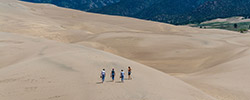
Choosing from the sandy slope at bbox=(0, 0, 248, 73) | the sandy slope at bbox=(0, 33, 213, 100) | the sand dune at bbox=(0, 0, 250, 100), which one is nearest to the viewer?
the sandy slope at bbox=(0, 33, 213, 100)

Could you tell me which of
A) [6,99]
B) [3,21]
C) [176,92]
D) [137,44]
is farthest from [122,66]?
[3,21]

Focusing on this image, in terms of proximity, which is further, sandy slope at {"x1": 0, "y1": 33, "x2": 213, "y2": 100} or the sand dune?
the sand dune

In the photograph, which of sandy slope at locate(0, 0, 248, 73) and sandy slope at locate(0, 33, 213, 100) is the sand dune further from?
sandy slope at locate(0, 0, 248, 73)

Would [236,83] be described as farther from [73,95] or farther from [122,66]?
[73,95]

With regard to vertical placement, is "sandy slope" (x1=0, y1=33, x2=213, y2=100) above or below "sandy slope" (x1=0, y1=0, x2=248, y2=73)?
above

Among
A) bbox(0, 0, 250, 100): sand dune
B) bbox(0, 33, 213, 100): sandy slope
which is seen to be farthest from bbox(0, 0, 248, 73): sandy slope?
bbox(0, 33, 213, 100): sandy slope

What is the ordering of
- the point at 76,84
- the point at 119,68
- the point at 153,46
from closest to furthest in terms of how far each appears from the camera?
the point at 76,84 → the point at 119,68 → the point at 153,46

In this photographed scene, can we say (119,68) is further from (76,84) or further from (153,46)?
(153,46)

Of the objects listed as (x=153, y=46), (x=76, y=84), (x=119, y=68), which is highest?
(x=76, y=84)

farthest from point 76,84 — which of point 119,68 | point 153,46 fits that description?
point 153,46

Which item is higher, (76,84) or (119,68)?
(76,84)

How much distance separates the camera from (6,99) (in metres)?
16.1

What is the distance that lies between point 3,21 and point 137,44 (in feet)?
104

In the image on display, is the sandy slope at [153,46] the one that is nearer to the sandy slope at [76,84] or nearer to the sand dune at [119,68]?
the sand dune at [119,68]
